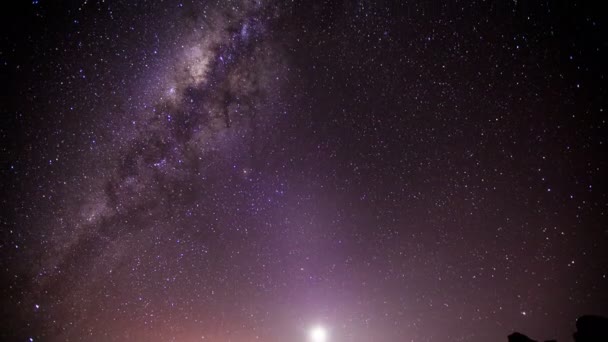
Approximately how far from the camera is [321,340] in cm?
3534

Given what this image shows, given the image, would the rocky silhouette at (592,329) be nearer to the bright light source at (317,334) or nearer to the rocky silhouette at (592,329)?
the rocky silhouette at (592,329)

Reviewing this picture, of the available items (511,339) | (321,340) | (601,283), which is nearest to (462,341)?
(601,283)

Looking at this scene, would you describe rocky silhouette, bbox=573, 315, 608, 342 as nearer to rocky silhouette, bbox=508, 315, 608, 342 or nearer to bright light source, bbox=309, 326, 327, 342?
rocky silhouette, bbox=508, 315, 608, 342

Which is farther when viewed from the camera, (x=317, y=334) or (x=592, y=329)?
(x=317, y=334)

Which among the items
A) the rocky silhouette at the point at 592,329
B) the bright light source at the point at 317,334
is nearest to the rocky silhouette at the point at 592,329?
the rocky silhouette at the point at 592,329

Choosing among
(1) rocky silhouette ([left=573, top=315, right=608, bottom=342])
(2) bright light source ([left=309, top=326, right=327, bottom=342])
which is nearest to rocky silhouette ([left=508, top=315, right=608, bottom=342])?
(1) rocky silhouette ([left=573, top=315, right=608, bottom=342])

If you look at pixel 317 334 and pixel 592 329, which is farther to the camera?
pixel 317 334

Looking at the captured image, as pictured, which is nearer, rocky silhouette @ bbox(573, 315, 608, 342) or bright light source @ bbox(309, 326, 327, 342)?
rocky silhouette @ bbox(573, 315, 608, 342)

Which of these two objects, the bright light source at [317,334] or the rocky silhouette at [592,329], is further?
the bright light source at [317,334]

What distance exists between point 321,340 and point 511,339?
36.4 meters

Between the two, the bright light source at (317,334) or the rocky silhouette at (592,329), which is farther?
the bright light source at (317,334)

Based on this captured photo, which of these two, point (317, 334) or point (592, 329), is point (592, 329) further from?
point (317, 334)

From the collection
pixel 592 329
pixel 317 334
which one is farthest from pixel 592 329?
pixel 317 334

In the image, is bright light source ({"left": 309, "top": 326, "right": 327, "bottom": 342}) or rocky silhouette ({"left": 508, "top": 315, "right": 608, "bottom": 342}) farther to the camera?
bright light source ({"left": 309, "top": 326, "right": 327, "bottom": 342})
